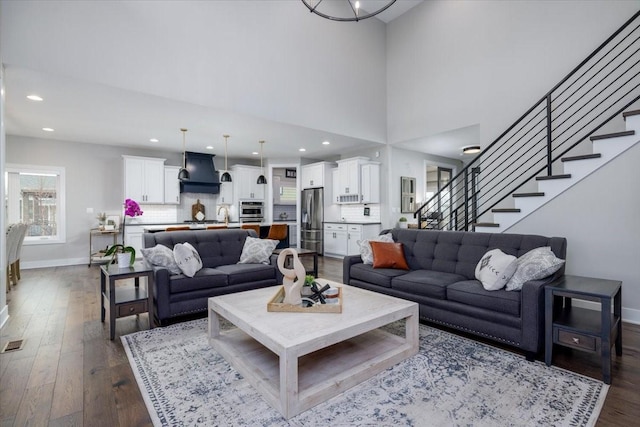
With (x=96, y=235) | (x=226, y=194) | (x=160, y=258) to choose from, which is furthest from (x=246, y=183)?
(x=160, y=258)

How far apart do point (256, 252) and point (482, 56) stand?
4971mm

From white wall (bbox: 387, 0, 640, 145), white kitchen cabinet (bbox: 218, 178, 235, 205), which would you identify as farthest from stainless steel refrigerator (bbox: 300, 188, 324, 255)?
white wall (bbox: 387, 0, 640, 145)

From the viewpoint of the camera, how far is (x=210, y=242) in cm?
402

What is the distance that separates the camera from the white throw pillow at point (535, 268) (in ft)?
8.02

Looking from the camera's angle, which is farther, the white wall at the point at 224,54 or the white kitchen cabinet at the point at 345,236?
the white kitchen cabinet at the point at 345,236

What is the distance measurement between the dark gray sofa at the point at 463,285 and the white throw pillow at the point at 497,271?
0.07 m

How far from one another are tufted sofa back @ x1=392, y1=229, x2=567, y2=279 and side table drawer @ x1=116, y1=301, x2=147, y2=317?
290cm

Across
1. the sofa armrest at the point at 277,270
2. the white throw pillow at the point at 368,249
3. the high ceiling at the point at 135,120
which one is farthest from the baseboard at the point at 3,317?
the white throw pillow at the point at 368,249

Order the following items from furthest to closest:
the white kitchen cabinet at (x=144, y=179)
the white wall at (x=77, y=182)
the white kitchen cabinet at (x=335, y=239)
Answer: the white kitchen cabinet at (x=335, y=239) < the white kitchen cabinet at (x=144, y=179) < the white wall at (x=77, y=182)

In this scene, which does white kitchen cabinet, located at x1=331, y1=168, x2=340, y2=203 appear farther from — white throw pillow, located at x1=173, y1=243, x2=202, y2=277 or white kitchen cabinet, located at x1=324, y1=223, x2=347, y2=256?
white throw pillow, located at x1=173, y1=243, x2=202, y2=277

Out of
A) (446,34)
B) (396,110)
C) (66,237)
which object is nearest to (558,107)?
(446,34)

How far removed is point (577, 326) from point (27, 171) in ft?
28.7

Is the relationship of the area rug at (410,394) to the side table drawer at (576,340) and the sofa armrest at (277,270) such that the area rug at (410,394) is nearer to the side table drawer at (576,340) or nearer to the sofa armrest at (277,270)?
the side table drawer at (576,340)

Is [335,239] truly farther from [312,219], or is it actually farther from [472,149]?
[472,149]
